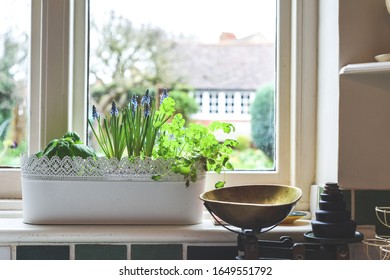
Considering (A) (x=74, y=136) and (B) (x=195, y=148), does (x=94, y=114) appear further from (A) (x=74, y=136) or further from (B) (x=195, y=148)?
(B) (x=195, y=148)

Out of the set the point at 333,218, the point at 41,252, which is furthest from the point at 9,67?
the point at 333,218

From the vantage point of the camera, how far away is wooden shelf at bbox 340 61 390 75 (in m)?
1.50

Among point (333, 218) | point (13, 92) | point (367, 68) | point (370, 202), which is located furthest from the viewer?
point (13, 92)

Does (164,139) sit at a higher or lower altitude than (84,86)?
lower

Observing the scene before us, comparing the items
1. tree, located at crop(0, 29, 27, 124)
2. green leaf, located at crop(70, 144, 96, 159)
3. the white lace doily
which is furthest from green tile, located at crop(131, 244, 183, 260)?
tree, located at crop(0, 29, 27, 124)

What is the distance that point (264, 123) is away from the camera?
1899 millimetres

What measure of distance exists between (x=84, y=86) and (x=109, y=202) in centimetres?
41

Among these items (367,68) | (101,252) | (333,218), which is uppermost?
(367,68)

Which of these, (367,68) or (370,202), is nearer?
(367,68)

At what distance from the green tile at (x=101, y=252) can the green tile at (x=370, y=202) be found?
24.9 inches

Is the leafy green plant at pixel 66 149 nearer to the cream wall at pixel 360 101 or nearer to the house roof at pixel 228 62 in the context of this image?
the house roof at pixel 228 62

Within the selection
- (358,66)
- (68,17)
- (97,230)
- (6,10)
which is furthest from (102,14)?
(358,66)

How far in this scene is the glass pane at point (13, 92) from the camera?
1.86 meters
